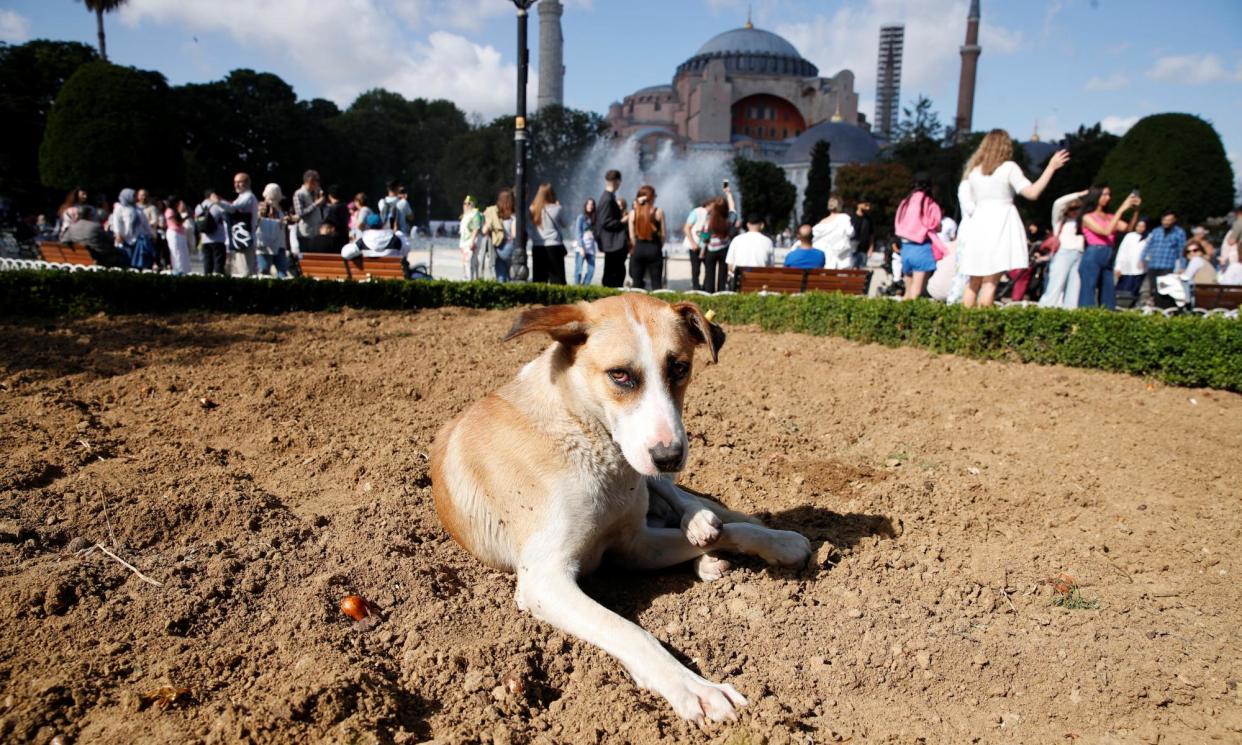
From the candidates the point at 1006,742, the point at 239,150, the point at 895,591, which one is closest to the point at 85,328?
the point at 895,591

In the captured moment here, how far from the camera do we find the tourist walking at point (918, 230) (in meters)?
10.6

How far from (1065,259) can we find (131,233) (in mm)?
18467

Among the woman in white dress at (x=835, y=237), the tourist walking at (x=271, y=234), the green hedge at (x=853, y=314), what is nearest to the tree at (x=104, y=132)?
the tourist walking at (x=271, y=234)

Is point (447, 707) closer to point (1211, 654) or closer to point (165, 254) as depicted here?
point (1211, 654)

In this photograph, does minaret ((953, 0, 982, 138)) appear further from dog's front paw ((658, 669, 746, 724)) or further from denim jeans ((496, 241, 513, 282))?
dog's front paw ((658, 669, 746, 724))

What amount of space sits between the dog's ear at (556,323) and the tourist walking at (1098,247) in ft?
35.5

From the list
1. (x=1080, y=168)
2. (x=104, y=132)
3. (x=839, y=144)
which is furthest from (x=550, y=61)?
(x=104, y=132)

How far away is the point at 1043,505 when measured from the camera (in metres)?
4.56

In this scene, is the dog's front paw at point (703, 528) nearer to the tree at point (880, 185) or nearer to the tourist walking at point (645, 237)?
the tourist walking at point (645, 237)

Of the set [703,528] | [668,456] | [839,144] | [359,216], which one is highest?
[839,144]

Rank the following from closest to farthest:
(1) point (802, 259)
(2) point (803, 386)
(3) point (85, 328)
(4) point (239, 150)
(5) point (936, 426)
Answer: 1. (5) point (936, 426)
2. (2) point (803, 386)
3. (3) point (85, 328)
4. (1) point (802, 259)
5. (4) point (239, 150)

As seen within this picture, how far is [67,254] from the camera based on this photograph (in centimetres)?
1473

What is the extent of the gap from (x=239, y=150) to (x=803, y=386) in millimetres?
60499

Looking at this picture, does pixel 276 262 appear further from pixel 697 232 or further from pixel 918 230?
pixel 918 230
